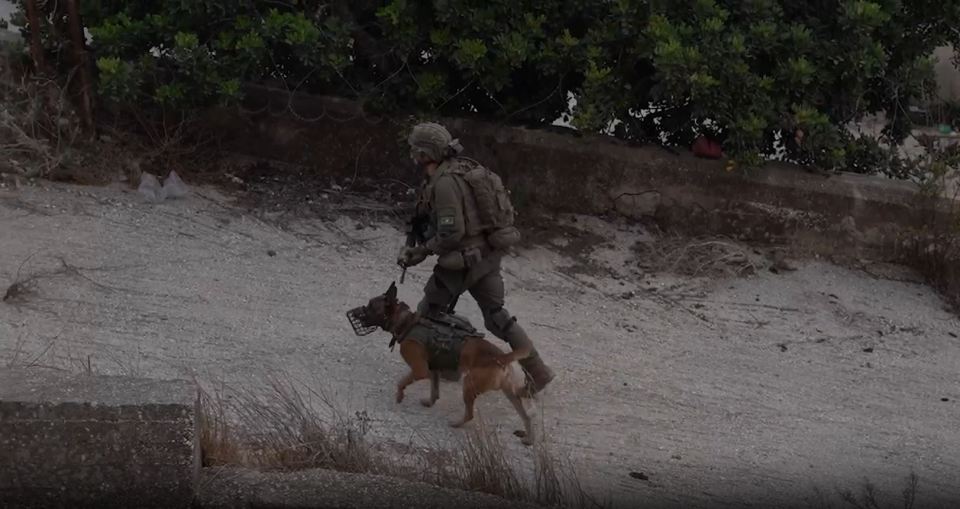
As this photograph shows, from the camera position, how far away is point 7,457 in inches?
157

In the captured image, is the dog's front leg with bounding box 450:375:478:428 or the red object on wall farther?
the red object on wall

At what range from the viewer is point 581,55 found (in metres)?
9.50

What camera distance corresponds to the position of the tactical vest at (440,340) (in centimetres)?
652

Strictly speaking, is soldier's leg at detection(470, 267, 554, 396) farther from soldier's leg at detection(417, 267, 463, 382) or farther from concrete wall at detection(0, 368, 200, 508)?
concrete wall at detection(0, 368, 200, 508)

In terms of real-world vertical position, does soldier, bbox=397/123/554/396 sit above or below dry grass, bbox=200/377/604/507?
above

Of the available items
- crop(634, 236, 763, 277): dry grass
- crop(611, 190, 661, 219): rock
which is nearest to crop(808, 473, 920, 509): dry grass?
crop(634, 236, 763, 277): dry grass

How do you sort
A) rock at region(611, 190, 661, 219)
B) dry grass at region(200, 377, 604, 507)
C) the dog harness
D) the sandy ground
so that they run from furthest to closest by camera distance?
rock at region(611, 190, 661, 219) < the dog harness < the sandy ground < dry grass at region(200, 377, 604, 507)

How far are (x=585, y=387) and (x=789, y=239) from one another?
3.18 meters

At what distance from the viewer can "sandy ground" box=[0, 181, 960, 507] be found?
6.40 m

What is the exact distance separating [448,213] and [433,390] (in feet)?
3.35

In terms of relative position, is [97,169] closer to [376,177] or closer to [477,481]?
[376,177]

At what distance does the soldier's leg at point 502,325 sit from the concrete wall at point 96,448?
8.92ft

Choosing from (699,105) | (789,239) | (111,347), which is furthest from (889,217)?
(111,347)

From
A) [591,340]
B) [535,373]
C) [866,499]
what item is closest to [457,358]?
[535,373]
